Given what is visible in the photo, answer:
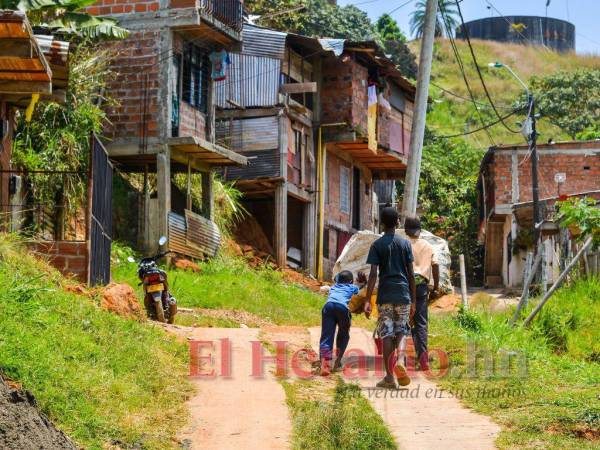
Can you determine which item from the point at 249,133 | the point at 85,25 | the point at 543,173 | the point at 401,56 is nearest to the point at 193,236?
the point at 249,133

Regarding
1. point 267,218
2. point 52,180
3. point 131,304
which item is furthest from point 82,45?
point 131,304

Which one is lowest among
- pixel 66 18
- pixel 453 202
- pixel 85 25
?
pixel 453 202

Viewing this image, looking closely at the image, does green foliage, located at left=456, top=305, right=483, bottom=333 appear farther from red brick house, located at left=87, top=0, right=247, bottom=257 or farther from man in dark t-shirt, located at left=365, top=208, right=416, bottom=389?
red brick house, located at left=87, top=0, right=247, bottom=257

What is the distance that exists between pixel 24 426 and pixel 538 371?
6.57 m

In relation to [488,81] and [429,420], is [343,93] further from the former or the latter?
[488,81]

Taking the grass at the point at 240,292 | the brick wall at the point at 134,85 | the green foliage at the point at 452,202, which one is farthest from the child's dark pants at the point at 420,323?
the green foliage at the point at 452,202

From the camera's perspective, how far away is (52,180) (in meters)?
19.9

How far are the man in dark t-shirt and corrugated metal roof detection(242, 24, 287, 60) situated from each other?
1857cm

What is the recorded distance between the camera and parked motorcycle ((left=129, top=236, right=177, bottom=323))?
1466 centimetres

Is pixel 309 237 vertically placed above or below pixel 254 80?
below

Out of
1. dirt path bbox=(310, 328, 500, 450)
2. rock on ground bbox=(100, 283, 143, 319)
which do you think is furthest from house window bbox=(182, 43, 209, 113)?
dirt path bbox=(310, 328, 500, 450)

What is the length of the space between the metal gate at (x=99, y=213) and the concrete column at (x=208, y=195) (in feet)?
30.3

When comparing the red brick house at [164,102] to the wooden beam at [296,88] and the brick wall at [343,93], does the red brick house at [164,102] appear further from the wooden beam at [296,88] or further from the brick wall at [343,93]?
the brick wall at [343,93]

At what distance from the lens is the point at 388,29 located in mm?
61375
